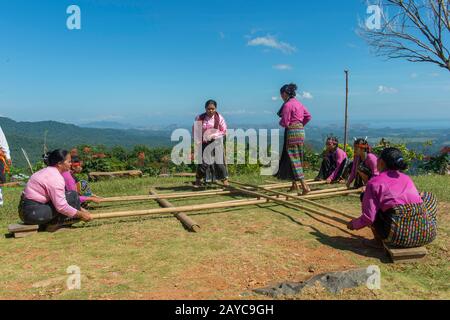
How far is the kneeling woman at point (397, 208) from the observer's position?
3744 mm

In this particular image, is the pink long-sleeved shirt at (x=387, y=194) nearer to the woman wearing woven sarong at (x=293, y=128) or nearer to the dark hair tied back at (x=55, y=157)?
the woman wearing woven sarong at (x=293, y=128)

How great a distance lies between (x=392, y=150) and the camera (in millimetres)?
3920

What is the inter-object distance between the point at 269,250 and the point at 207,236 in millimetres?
916

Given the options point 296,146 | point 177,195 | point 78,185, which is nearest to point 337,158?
point 296,146

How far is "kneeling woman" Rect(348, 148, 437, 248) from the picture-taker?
374 cm

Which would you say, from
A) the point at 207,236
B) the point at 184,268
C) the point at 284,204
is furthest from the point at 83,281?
the point at 284,204

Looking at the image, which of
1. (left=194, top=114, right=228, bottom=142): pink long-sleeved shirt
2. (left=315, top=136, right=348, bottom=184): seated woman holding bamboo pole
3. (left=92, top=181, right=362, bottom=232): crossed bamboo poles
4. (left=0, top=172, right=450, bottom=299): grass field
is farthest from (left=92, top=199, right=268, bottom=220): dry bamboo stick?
(left=315, top=136, right=348, bottom=184): seated woman holding bamboo pole

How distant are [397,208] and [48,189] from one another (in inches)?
159

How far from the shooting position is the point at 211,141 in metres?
8.16

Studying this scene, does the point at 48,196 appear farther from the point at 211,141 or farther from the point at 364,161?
the point at 364,161

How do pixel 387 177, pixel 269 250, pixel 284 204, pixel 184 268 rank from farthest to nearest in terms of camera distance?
pixel 284 204
pixel 269 250
pixel 387 177
pixel 184 268

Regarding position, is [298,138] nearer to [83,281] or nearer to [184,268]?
[184,268]

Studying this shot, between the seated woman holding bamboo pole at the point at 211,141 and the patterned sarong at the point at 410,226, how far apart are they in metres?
4.81
